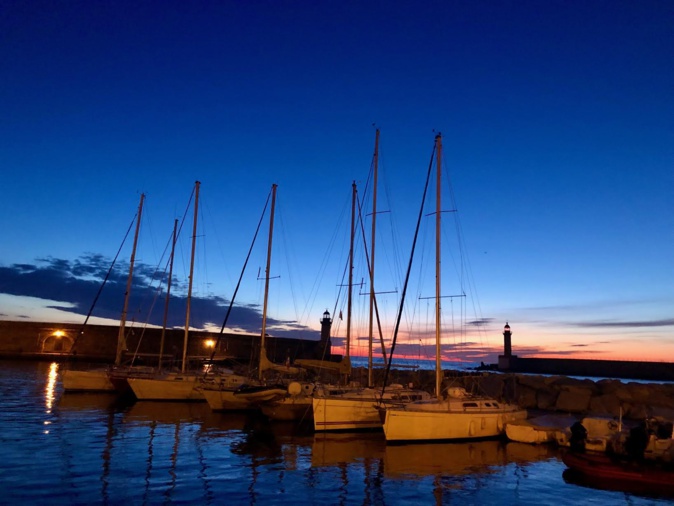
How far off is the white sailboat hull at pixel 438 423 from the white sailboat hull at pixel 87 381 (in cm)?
2239

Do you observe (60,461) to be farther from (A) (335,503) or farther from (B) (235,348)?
(B) (235,348)

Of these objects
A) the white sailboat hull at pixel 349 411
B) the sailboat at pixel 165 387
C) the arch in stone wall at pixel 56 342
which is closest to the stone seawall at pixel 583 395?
the white sailboat hull at pixel 349 411

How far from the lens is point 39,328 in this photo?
6216 cm

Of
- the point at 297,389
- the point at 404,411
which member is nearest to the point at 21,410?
the point at 297,389

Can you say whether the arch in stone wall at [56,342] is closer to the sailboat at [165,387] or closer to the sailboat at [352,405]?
the sailboat at [165,387]

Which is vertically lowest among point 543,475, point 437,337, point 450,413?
point 543,475

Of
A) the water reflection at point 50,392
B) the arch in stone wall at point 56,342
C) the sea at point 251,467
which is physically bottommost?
the sea at point 251,467

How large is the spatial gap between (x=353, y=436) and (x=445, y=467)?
5838 mm

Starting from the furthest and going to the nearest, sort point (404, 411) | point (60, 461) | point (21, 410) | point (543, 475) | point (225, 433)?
1. point (21, 410)
2. point (225, 433)
3. point (404, 411)
4. point (543, 475)
5. point (60, 461)

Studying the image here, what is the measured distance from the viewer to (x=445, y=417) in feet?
65.9

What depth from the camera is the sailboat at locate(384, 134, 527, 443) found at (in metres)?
19.5

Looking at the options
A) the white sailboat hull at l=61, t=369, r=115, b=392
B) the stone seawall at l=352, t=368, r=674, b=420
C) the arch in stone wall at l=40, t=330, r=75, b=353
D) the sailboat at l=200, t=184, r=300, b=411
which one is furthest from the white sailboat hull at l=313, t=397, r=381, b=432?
the arch in stone wall at l=40, t=330, r=75, b=353

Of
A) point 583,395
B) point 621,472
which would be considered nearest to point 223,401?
point 621,472

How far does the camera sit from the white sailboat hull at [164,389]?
101 feet
